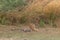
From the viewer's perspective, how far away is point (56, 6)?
9.45 meters

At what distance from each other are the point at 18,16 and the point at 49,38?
6.46 feet

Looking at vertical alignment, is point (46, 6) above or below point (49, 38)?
above

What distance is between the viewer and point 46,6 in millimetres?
9383

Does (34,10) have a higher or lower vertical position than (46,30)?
higher

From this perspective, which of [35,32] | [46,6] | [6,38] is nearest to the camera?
[6,38]

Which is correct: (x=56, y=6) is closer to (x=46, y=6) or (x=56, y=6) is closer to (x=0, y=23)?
(x=46, y=6)

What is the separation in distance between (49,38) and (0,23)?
8.14 ft

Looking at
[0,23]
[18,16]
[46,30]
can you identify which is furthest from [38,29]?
[0,23]

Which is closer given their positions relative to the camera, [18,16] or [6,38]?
[6,38]

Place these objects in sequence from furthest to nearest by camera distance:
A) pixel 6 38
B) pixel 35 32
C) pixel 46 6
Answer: pixel 46 6 → pixel 35 32 → pixel 6 38

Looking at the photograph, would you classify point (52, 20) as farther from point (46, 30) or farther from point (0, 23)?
point (0, 23)

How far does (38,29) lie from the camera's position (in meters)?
9.16

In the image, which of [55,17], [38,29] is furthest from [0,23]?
[55,17]

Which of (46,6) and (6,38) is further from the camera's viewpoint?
(46,6)
